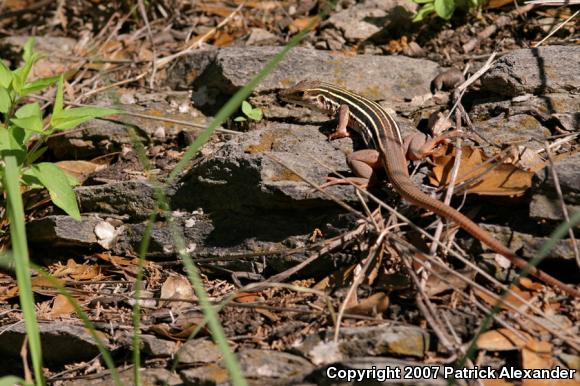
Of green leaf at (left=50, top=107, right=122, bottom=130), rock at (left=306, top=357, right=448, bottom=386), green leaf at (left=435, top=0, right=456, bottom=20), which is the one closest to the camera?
rock at (left=306, top=357, right=448, bottom=386)

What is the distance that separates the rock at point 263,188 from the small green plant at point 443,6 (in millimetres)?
1511

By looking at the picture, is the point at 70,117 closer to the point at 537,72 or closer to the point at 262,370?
the point at 262,370

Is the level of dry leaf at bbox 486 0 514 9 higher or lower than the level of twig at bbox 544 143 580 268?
higher

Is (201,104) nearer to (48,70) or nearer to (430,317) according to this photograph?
(48,70)

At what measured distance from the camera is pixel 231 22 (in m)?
6.16

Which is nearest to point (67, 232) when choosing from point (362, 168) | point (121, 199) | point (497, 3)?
point (121, 199)

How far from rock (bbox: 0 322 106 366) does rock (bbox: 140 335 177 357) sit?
0.24m

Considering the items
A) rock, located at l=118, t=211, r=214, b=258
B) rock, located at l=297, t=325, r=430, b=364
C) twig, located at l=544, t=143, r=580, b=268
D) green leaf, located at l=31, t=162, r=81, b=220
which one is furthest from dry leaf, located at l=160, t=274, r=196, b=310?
twig, located at l=544, t=143, r=580, b=268

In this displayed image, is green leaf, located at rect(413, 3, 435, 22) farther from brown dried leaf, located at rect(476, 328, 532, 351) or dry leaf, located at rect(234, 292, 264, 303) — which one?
brown dried leaf, located at rect(476, 328, 532, 351)

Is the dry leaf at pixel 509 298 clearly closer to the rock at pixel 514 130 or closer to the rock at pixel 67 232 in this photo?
the rock at pixel 514 130

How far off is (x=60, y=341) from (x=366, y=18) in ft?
11.9

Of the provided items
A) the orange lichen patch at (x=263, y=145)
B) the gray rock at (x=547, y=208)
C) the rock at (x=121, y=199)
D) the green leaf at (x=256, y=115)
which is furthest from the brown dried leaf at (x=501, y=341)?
the green leaf at (x=256, y=115)

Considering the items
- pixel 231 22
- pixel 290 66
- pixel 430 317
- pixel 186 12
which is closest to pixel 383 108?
pixel 290 66

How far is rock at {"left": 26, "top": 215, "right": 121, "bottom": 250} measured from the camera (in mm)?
4227
